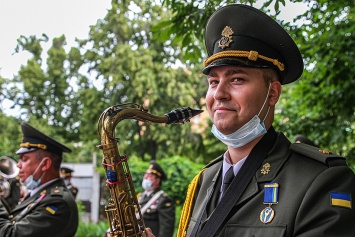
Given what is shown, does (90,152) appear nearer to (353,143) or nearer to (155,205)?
(155,205)

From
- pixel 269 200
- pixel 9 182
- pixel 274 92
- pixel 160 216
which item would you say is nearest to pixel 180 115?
pixel 274 92

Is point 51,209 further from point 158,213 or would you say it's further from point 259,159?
point 158,213

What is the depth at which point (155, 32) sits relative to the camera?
209 inches

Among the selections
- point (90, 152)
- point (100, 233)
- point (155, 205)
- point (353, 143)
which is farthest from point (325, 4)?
point (90, 152)

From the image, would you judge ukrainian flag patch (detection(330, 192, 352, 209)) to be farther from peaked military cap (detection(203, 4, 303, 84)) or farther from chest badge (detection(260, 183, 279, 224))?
peaked military cap (detection(203, 4, 303, 84))

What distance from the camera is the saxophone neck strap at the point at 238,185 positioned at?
259 cm

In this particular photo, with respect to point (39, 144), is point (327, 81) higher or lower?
higher

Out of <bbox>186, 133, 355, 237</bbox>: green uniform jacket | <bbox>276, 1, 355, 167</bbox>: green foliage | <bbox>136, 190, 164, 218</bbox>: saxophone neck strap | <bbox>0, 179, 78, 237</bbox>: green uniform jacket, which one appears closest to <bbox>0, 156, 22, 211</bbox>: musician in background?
<bbox>0, 179, 78, 237</bbox>: green uniform jacket

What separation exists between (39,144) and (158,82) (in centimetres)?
1912

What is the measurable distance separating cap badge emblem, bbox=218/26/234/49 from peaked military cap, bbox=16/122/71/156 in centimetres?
316

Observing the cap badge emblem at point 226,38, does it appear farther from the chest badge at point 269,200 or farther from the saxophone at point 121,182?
the chest badge at point 269,200

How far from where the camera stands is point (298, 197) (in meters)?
2.39

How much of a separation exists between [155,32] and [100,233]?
8240 mm

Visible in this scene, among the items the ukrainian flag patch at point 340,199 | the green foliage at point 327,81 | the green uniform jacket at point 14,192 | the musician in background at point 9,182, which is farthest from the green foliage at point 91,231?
the ukrainian flag patch at point 340,199
